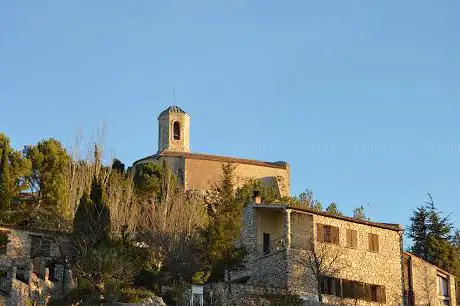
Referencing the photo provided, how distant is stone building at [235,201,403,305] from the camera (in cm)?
3703

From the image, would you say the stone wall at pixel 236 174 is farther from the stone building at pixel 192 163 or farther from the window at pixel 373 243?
the window at pixel 373 243

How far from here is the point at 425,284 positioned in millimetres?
42469

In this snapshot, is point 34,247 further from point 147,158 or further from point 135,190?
point 147,158

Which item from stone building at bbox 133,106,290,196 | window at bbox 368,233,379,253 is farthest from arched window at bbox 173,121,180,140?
window at bbox 368,233,379,253

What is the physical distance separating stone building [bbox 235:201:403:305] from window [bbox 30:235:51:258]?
8712 mm

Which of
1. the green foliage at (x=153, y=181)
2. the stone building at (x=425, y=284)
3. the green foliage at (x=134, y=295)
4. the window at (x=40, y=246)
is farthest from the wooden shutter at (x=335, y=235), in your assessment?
the window at (x=40, y=246)

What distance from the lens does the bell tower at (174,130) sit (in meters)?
64.7

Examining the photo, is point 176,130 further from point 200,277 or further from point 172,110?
point 200,277

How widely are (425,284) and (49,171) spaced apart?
20.6 meters

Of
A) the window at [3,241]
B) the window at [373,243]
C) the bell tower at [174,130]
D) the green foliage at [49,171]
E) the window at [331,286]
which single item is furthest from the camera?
the bell tower at [174,130]

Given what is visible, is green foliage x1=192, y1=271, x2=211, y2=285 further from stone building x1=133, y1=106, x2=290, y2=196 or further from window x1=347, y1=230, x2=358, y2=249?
stone building x1=133, y1=106, x2=290, y2=196

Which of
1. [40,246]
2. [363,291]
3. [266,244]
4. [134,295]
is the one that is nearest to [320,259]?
[363,291]

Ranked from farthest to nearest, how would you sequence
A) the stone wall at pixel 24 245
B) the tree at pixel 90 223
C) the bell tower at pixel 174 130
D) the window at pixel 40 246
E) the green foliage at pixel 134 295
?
the bell tower at pixel 174 130 < the window at pixel 40 246 < the stone wall at pixel 24 245 < the tree at pixel 90 223 < the green foliage at pixel 134 295

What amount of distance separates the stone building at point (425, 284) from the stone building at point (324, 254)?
1.47m
